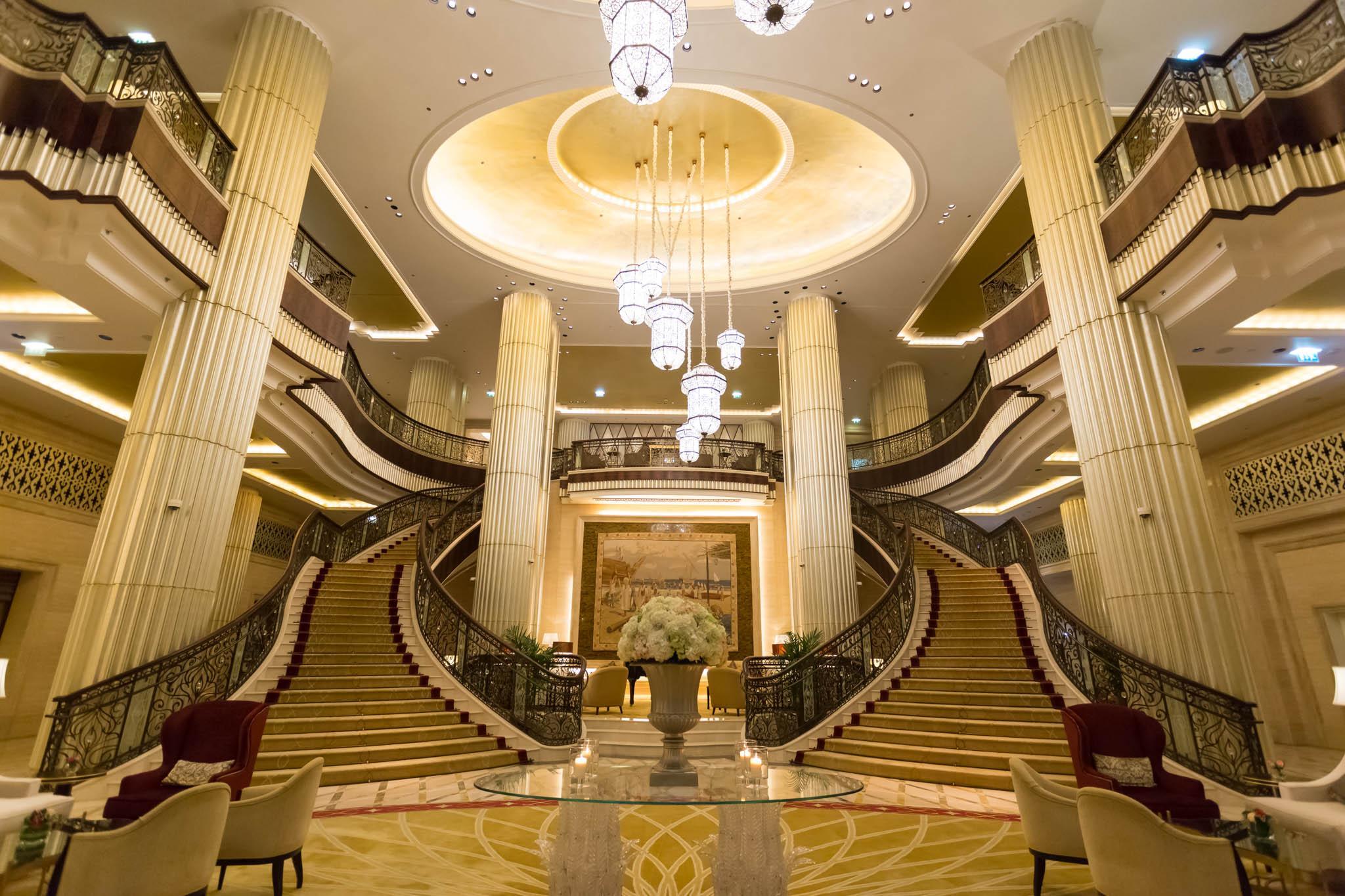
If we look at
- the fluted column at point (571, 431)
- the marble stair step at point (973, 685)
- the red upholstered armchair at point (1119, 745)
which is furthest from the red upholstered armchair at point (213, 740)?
the fluted column at point (571, 431)

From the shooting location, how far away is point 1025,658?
7773 millimetres

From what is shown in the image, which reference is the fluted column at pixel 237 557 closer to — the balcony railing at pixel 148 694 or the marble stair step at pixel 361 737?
the balcony railing at pixel 148 694

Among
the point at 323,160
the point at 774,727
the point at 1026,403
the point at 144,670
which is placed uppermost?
the point at 323,160

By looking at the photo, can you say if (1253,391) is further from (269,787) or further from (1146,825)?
(269,787)

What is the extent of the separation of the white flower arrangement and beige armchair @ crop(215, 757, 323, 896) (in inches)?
65.2

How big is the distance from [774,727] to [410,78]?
835 cm

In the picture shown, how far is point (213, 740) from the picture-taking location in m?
4.05

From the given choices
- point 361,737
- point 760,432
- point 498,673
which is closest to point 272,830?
point 361,737

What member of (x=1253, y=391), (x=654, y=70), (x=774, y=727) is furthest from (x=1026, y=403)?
(x=654, y=70)

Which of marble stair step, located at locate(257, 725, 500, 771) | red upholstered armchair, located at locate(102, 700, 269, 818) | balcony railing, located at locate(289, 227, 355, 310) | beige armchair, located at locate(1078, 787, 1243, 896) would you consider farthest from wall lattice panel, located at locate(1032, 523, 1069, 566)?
red upholstered armchair, located at locate(102, 700, 269, 818)

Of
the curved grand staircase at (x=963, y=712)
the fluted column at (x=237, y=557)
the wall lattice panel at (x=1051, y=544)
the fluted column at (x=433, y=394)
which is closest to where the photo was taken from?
the curved grand staircase at (x=963, y=712)

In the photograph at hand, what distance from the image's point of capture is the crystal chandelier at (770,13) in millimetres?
3932

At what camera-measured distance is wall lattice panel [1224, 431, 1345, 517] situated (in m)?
8.00

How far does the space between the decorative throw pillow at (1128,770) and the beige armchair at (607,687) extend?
6.80 metres
